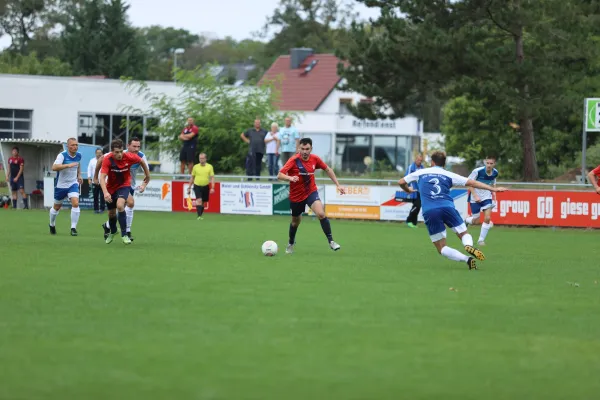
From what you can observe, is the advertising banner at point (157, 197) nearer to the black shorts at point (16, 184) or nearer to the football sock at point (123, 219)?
the black shorts at point (16, 184)

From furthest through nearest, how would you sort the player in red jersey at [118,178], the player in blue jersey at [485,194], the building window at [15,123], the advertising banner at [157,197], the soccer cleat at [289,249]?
the building window at [15,123] → the advertising banner at [157,197] → the player in blue jersey at [485,194] → the player in red jersey at [118,178] → the soccer cleat at [289,249]

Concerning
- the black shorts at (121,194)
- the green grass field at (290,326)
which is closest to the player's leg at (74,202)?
the black shorts at (121,194)

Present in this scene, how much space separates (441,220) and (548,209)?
15.9 metres

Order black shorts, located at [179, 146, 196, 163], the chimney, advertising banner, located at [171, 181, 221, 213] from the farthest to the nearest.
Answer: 1. the chimney
2. black shorts, located at [179, 146, 196, 163]
3. advertising banner, located at [171, 181, 221, 213]

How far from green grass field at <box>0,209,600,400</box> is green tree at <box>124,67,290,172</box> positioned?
881 inches

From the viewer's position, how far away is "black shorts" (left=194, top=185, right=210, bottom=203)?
3156 cm

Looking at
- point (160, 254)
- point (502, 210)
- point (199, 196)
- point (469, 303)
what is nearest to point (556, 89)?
point (502, 210)

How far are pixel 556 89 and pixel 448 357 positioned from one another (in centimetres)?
3099

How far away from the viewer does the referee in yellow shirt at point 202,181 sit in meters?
31.0

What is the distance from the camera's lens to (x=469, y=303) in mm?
11258

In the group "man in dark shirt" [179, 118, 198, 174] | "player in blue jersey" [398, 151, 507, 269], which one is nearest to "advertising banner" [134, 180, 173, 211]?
"man in dark shirt" [179, 118, 198, 174]

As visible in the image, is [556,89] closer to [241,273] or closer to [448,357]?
[241,273]

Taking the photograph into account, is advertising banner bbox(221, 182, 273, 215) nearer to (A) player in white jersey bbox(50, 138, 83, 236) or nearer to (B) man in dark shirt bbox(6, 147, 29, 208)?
(B) man in dark shirt bbox(6, 147, 29, 208)

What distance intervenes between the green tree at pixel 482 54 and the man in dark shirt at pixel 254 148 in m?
6.36
